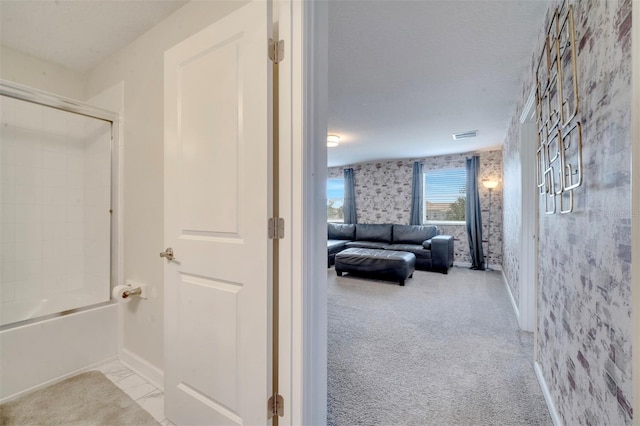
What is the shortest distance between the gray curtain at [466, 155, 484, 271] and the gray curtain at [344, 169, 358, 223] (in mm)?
2657

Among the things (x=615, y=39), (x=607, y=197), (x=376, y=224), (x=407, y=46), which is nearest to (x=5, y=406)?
(x=607, y=197)

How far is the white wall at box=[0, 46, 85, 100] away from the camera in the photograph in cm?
215

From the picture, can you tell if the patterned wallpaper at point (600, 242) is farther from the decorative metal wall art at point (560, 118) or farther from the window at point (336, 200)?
the window at point (336, 200)

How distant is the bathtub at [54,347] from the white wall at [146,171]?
16 cm

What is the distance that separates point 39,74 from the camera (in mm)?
2299

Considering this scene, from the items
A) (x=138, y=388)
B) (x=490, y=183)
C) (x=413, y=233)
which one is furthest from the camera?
(x=413, y=233)

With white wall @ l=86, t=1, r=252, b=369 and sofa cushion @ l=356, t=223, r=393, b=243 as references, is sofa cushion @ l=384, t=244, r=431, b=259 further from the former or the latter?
white wall @ l=86, t=1, r=252, b=369

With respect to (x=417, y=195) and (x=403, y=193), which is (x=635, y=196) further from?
(x=403, y=193)

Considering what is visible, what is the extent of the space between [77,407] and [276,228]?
5.66ft

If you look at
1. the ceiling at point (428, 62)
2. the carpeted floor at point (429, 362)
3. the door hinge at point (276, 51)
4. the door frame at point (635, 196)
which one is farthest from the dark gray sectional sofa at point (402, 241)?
the door frame at point (635, 196)

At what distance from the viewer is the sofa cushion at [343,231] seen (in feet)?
21.7

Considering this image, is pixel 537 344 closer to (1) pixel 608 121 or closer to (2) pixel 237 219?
(1) pixel 608 121

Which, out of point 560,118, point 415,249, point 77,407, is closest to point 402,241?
point 415,249

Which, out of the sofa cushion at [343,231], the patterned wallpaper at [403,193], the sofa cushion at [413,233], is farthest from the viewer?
the sofa cushion at [343,231]
